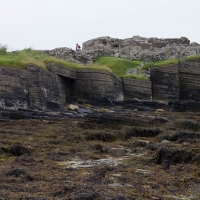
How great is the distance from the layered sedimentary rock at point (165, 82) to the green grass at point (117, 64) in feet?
9.86

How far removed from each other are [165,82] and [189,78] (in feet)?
8.10

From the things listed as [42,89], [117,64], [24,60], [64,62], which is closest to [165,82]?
[117,64]

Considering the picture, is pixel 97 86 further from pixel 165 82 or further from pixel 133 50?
pixel 133 50

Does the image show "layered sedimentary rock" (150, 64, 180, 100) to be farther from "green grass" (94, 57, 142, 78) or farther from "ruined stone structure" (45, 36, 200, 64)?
"ruined stone structure" (45, 36, 200, 64)

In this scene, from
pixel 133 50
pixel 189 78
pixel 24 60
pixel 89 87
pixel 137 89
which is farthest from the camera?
pixel 133 50

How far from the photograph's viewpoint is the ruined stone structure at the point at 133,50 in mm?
42562

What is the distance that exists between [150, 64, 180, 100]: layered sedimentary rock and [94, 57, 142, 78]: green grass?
9.86 feet

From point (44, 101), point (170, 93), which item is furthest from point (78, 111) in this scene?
point (170, 93)

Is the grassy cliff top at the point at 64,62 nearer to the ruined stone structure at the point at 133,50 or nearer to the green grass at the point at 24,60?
the green grass at the point at 24,60

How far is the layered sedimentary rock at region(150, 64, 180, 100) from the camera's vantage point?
38594mm

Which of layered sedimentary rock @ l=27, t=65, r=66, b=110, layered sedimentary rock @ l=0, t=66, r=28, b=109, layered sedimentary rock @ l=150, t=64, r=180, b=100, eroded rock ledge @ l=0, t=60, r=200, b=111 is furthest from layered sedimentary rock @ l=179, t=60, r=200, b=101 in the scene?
layered sedimentary rock @ l=0, t=66, r=28, b=109

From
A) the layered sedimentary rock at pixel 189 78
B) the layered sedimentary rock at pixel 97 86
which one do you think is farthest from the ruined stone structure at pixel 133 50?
the layered sedimentary rock at pixel 97 86

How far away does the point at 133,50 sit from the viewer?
48312 mm

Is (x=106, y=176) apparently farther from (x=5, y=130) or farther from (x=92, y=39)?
(x=92, y=39)
